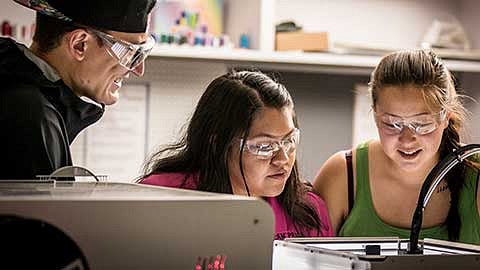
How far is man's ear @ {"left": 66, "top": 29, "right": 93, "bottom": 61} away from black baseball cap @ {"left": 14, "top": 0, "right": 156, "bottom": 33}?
3cm

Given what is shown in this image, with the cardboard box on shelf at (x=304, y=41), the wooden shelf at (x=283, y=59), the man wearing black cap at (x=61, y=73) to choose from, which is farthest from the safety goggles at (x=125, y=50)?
the cardboard box on shelf at (x=304, y=41)

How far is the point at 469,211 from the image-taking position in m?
2.05

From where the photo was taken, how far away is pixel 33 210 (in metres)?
0.84

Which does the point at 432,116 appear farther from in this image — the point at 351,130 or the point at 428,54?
the point at 351,130

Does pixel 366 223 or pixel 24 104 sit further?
pixel 366 223

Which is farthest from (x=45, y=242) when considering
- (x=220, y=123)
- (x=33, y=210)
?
(x=220, y=123)

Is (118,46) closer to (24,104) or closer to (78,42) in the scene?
(78,42)

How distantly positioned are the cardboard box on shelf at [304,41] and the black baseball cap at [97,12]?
1.52 m

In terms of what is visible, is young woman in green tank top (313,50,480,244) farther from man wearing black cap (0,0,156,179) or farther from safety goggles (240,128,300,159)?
man wearing black cap (0,0,156,179)

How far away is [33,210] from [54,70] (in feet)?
2.26

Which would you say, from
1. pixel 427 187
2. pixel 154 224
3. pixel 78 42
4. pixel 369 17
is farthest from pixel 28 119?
pixel 369 17

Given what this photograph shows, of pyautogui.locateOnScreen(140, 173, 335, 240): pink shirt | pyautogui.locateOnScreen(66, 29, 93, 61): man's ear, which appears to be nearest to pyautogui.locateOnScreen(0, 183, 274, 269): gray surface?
pyautogui.locateOnScreen(66, 29, 93, 61): man's ear

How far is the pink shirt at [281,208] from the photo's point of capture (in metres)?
1.84

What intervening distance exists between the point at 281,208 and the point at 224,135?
0.24 metres
